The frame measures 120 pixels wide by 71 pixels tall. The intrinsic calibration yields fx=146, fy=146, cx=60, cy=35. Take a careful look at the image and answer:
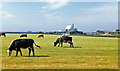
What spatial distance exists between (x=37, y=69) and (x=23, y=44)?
440 cm

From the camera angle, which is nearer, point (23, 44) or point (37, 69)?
point (37, 69)

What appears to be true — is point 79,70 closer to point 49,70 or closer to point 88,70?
point 88,70

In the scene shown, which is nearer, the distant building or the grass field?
the grass field

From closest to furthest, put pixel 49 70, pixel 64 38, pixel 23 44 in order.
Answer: pixel 49 70, pixel 23 44, pixel 64 38

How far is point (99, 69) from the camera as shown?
8.98 metres

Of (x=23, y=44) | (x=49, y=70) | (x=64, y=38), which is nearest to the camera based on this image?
(x=49, y=70)

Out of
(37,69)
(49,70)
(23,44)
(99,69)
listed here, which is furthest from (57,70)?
(23,44)

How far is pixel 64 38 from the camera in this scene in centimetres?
2244

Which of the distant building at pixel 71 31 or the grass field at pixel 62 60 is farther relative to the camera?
the distant building at pixel 71 31

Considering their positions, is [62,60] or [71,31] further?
[71,31]

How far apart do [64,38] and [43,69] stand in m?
13.8

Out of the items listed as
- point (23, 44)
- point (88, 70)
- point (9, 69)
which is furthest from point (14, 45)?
point (88, 70)

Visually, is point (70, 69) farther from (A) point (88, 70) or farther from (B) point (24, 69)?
(B) point (24, 69)

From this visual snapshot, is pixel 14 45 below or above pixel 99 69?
above
